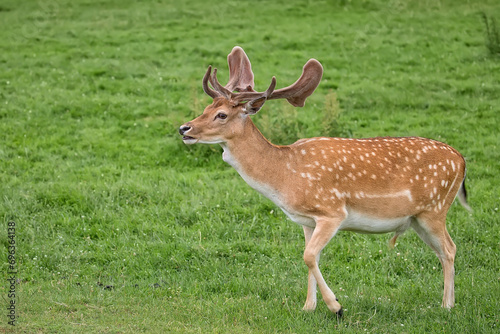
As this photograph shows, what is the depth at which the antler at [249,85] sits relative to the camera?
6348mm

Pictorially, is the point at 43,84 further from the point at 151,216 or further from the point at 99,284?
the point at 99,284

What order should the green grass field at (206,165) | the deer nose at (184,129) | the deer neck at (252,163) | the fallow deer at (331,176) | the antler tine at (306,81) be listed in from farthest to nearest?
the antler tine at (306,81), the green grass field at (206,165), the deer neck at (252,163), the fallow deer at (331,176), the deer nose at (184,129)

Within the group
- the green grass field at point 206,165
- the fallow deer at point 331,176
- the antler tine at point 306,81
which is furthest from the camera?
the antler tine at point 306,81

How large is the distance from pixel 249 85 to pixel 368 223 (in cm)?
185

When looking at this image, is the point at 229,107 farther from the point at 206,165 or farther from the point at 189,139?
the point at 206,165

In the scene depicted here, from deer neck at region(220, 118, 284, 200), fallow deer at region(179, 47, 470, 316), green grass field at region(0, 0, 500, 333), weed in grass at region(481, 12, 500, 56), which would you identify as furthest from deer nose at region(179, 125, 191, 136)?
weed in grass at region(481, 12, 500, 56)

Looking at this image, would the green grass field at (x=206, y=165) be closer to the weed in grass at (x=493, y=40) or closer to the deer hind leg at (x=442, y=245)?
the deer hind leg at (x=442, y=245)

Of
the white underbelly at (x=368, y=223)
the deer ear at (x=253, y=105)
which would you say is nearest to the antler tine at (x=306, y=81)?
the deer ear at (x=253, y=105)

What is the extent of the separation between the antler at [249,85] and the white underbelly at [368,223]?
1.29m

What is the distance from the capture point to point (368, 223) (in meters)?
6.44

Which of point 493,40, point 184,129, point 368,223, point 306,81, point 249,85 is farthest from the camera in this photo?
point 493,40

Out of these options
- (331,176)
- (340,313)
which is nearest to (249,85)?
(331,176)

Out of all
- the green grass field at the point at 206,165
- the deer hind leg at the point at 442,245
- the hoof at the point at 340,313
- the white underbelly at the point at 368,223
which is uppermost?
the white underbelly at the point at 368,223

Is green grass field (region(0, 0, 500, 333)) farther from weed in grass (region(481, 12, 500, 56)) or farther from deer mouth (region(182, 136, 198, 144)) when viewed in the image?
deer mouth (region(182, 136, 198, 144))
